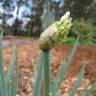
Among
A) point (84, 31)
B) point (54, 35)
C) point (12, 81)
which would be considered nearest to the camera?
point (54, 35)

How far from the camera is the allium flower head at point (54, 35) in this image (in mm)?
1531

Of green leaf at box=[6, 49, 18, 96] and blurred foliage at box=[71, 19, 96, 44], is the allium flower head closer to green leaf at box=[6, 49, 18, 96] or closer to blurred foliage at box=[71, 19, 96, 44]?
green leaf at box=[6, 49, 18, 96]

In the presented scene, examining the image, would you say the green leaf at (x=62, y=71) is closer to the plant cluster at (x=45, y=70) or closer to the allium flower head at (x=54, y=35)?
the plant cluster at (x=45, y=70)

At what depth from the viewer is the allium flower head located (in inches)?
60.3

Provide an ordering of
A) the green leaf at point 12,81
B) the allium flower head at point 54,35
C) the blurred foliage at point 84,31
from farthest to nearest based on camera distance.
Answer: the blurred foliage at point 84,31
the green leaf at point 12,81
the allium flower head at point 54,35

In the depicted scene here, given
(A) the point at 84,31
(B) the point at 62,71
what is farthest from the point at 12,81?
(A) the point at 84,31

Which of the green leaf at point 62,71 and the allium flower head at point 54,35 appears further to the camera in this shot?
the green leaf at point 62,71

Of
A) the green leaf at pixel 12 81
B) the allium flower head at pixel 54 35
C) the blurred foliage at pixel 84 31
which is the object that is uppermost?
the allium flower head at pixel 54 35

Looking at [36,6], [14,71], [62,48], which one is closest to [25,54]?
[62,48]

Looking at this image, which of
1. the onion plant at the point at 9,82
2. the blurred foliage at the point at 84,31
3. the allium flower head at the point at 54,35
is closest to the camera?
the allium flower head at the point at 54,35

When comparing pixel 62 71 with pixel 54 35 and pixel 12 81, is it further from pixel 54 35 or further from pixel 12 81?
pixel 54 35

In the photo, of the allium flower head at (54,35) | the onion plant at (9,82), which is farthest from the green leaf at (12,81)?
the allium flower head at (54,35)

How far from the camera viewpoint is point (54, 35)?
1.55 meters

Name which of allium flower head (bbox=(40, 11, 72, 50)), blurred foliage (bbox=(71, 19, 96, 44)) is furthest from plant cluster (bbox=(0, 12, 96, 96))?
blurred foliage (bbox=(71, 19, 96, 44))
